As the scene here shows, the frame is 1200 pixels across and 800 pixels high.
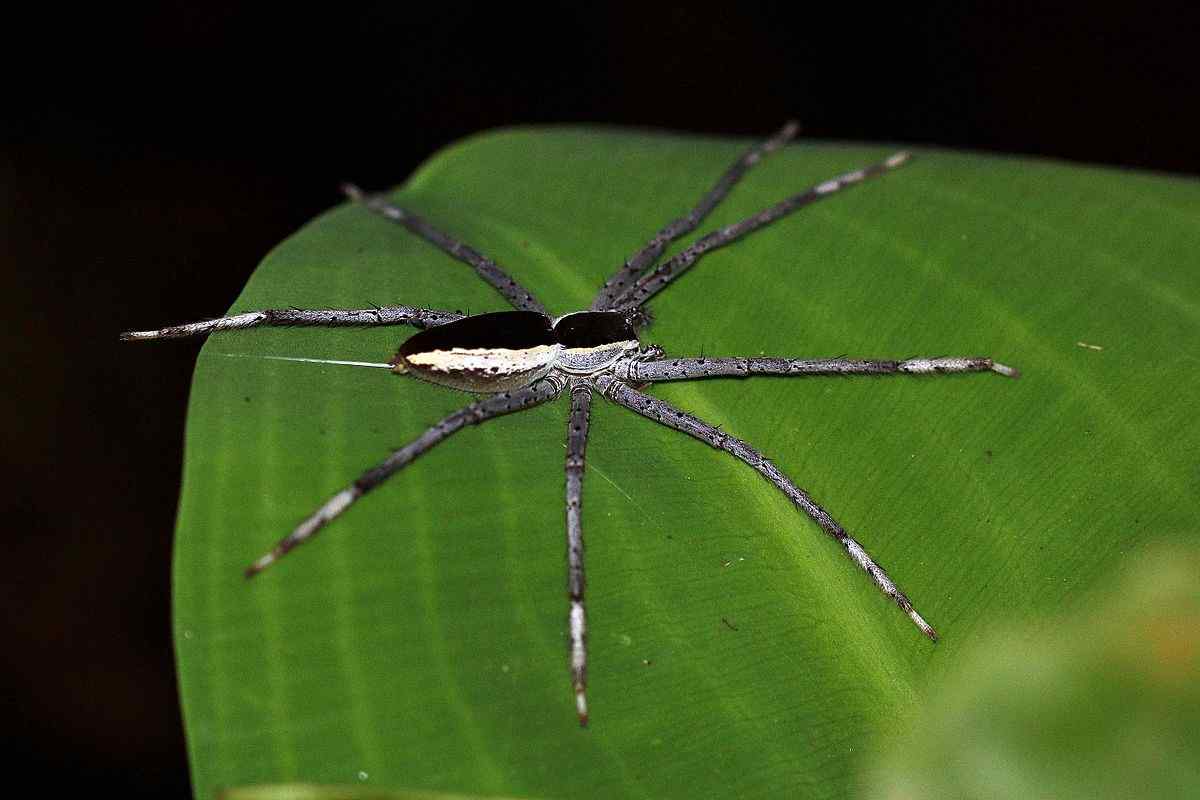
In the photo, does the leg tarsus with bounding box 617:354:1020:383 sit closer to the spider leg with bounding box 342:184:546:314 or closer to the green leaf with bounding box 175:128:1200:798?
the green leaf with bounding box 175:128:1200:798

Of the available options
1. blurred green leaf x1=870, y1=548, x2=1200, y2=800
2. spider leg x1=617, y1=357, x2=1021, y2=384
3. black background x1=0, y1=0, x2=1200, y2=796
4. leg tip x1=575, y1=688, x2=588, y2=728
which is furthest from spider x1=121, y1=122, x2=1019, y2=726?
black background x1=0, y1=0, x2=1200, y2=796

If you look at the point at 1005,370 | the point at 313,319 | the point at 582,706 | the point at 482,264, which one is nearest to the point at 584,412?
the point at 482,264

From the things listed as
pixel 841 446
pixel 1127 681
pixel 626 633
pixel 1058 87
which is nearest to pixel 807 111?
pixel 1058 87

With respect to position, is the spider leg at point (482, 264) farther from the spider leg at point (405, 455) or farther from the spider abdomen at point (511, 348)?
the spider leg at point (405, 455)

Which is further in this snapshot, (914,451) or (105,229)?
(105,229)

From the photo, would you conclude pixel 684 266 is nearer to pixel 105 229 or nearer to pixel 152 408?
pixel 152 408

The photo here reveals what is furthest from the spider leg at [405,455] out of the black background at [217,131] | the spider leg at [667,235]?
the black background at [217,131]

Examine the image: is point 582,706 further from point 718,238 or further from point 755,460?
point 718,238
